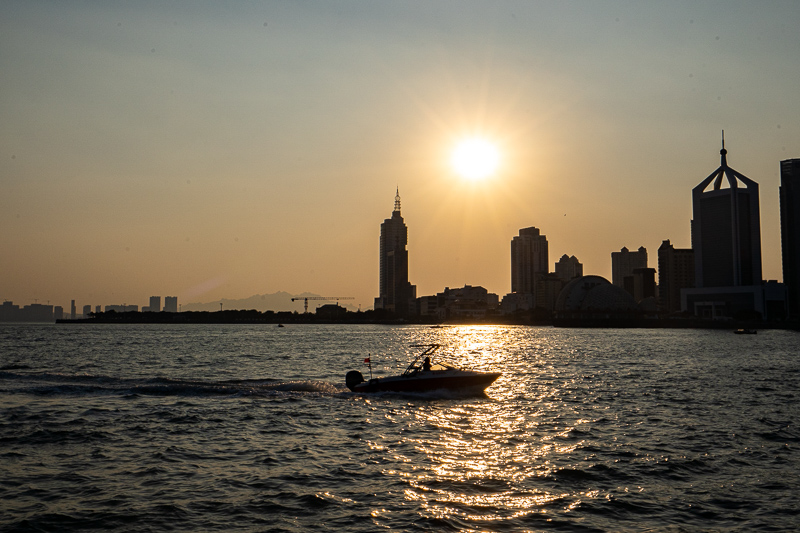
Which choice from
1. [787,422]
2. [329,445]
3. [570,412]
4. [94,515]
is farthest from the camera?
[570,412]

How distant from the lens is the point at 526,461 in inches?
893

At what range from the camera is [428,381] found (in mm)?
41062

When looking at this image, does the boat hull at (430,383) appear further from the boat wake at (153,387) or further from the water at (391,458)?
the boat wake at (153,387)

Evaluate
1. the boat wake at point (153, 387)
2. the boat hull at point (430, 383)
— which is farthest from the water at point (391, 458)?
the boat hull at point (430, 383)

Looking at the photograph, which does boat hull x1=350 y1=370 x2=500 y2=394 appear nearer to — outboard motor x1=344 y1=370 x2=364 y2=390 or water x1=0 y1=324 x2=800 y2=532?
outboard motor x1=344 y1=370 x2=364 y2=390

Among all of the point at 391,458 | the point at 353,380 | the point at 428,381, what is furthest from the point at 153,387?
the point at 391,458

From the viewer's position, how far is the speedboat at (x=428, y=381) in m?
41.1

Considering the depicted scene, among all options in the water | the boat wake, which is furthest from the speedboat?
the boat wake

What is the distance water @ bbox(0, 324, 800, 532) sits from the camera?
658 inches

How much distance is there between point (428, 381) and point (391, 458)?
1771cm

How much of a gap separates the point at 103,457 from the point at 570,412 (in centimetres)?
2285

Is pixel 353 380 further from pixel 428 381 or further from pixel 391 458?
pixel 391 458

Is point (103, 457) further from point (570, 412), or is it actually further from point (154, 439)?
point (570, 412)

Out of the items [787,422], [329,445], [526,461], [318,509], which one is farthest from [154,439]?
[787,422]
